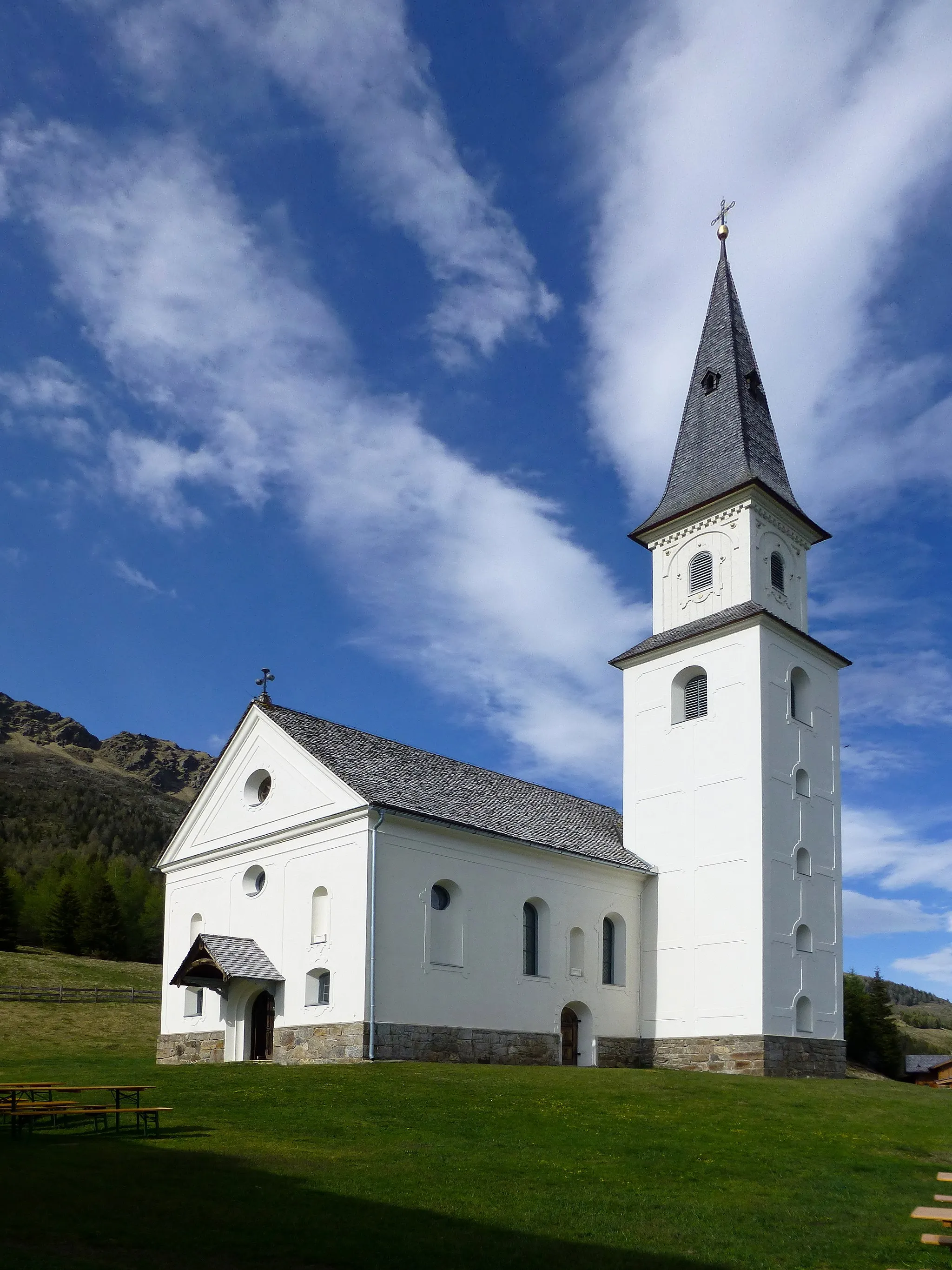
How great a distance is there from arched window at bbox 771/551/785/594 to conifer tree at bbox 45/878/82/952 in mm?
69810

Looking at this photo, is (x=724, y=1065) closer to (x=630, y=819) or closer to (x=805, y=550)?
(x=630, y=819)

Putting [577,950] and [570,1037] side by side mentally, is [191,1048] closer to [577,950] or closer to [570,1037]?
[570,1037]

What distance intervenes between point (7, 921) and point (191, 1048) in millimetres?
53834

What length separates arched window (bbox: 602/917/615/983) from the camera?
36.4 meters

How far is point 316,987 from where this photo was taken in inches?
1222

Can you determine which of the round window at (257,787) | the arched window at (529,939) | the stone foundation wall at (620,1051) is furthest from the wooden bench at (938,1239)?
the round window at (257,787)

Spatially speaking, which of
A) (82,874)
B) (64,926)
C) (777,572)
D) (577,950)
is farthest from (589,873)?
(82,874)

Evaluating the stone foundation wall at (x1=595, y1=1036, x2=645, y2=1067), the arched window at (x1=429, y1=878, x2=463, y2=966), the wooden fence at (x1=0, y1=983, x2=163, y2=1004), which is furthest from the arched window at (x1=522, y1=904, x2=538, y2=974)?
the wooden fence at (x1=0, y1=983, x2=163, y2=1004)

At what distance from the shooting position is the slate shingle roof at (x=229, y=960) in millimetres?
31531

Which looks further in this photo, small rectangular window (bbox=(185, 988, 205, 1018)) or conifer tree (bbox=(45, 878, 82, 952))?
conifer tree (bbox=(45, 878, 82, 952))

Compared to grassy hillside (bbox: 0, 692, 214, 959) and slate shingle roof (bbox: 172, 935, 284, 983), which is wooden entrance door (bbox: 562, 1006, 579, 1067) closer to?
slate shingle roof (bbox: 172, 935, 284, 983)

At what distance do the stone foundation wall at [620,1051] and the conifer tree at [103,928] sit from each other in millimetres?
63232

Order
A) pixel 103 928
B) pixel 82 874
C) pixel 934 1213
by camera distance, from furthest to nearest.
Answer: pixel 82 874 → pixel 103 928 → pixel 934 1213

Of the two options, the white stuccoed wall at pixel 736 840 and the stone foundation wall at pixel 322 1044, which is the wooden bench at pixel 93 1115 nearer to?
the stone foundation wall at pixel 322 1044
